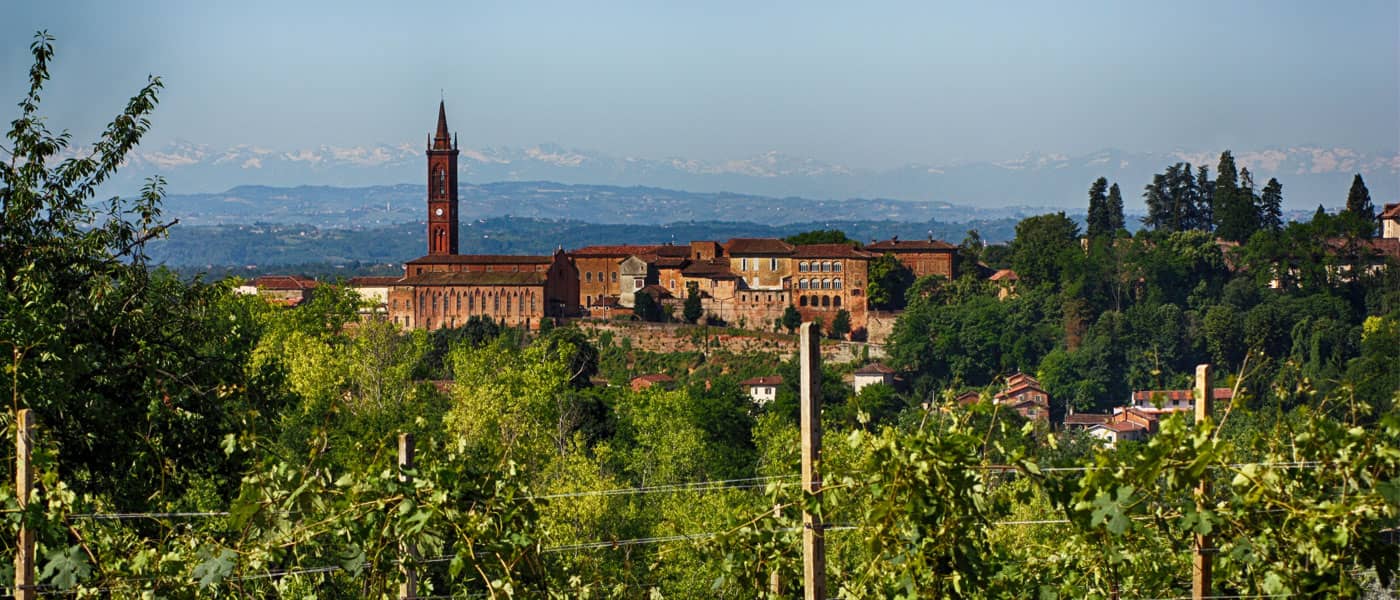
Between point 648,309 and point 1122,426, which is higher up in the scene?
point 648,309

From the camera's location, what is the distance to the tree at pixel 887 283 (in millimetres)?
68062

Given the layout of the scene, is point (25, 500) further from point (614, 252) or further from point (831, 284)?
point (614, 252)

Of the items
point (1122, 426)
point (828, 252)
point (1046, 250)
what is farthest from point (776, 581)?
point (1046, 250)

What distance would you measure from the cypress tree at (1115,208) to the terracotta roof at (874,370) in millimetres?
23638

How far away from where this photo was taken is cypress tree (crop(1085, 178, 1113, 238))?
7831cm

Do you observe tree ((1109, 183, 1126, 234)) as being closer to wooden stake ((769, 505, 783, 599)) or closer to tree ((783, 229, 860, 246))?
tree ((783, 229, 860, 246))

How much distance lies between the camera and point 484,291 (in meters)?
65.1

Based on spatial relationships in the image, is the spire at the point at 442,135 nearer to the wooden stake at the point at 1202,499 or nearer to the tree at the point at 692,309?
the tree at the point at 692,309

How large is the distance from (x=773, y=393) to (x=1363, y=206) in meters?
35.7

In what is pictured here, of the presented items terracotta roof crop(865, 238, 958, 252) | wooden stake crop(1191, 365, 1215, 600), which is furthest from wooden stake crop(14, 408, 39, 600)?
terracotta roof crop(865, 238, 958, 252)

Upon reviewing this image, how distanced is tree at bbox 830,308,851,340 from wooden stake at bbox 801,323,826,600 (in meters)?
61.7

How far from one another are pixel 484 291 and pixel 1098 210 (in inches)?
1169

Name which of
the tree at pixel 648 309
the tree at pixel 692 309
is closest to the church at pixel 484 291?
the tree at pixel 648 309

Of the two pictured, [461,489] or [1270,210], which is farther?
[1270,210]
